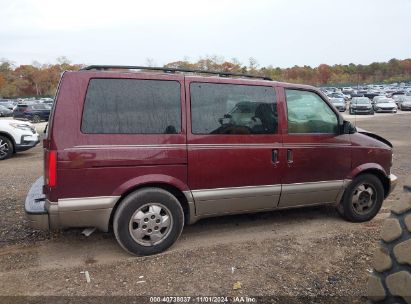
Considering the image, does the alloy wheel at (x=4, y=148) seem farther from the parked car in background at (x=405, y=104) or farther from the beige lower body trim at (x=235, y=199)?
the parked car in background at (x=405, y=104)

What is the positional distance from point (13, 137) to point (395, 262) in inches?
420

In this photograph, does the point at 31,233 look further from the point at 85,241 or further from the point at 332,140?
the point at 332,140

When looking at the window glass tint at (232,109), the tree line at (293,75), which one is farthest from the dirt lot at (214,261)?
the tree line at (293,75)

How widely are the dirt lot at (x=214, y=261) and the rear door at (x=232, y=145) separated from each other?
50 cm

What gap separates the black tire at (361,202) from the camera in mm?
5055

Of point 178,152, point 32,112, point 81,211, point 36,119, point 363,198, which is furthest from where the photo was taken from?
point 32,112

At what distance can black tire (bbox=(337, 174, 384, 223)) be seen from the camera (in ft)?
16.6

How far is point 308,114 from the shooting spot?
15.6 ft

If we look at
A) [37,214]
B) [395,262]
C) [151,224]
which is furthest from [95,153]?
[395,262]

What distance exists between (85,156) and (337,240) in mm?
2979

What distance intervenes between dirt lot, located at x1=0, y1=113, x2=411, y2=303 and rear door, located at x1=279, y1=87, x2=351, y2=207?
1.62 feet

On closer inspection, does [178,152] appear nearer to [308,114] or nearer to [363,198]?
[308,114]

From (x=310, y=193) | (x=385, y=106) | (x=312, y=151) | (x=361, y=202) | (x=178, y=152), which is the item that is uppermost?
(x=178, y=152)

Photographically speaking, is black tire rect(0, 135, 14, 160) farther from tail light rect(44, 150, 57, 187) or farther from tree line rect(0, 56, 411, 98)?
tree line rect(0, 56, 411, 98)
